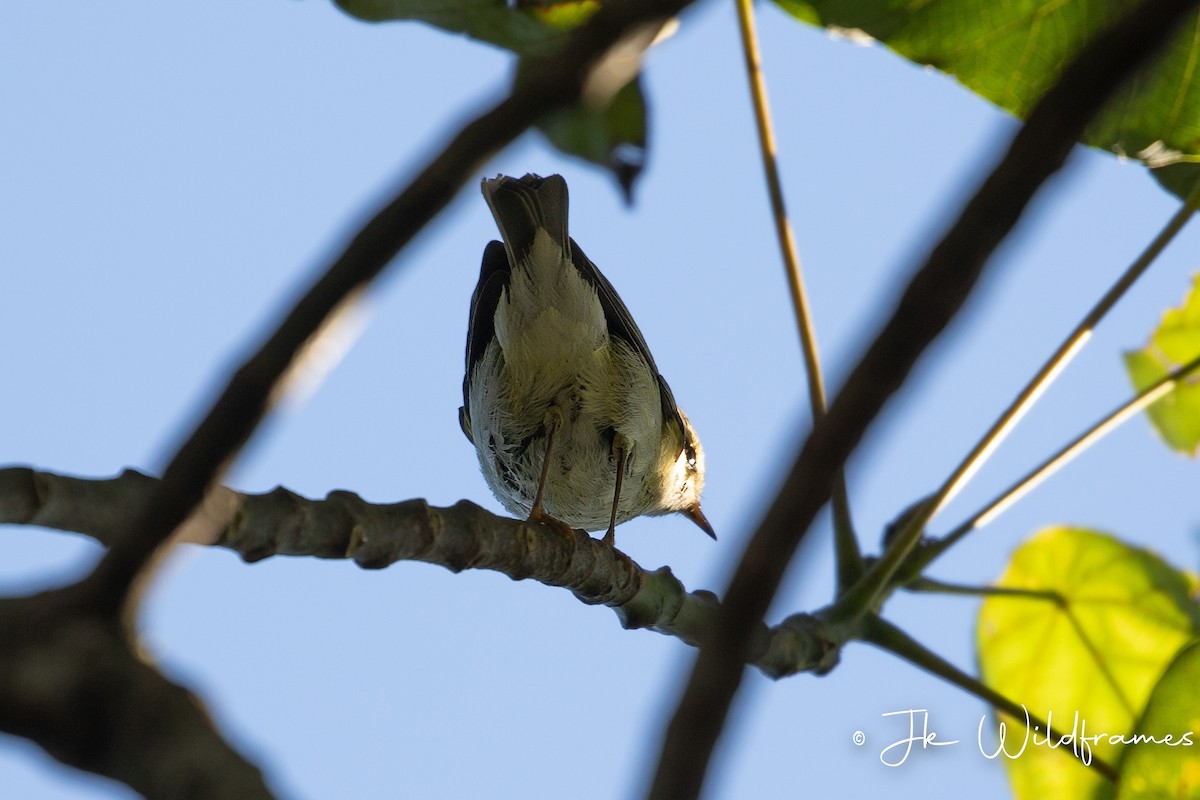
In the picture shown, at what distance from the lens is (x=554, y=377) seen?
488 centimetres

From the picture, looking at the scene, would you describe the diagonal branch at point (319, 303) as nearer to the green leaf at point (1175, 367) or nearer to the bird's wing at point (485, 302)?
the bird's wing at point (485, 302)

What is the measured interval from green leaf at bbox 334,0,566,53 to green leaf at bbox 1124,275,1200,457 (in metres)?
2.88

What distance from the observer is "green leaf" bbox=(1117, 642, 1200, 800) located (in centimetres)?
326

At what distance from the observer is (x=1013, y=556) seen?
14.9 feet

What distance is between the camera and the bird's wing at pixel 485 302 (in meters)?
5.15

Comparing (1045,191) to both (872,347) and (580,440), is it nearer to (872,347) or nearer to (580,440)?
(872,347)

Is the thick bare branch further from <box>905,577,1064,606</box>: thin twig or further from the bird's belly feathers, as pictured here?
the bird's belly feathers

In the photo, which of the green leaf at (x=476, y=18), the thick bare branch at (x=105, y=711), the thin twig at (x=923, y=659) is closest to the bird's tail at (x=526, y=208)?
the green leaf at (x=476, y=18)

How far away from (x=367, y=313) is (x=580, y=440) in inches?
147

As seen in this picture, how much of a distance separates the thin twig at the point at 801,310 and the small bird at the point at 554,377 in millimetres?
1224

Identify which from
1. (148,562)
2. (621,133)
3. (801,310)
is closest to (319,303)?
(148,562)

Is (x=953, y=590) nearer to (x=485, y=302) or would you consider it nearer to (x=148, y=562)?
(x=485, y=302)

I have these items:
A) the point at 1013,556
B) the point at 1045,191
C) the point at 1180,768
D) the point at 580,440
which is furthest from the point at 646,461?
the point at 1045,191

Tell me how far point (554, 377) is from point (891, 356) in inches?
147
